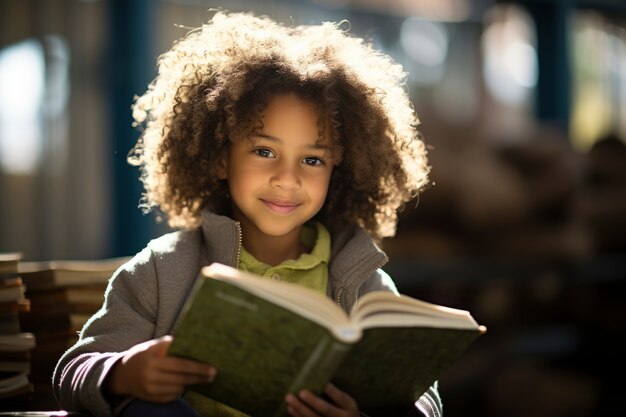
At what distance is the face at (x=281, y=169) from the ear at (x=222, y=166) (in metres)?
0.07

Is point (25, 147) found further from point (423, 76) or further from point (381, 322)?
point (381, 322)

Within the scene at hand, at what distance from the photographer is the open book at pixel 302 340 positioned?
3.85 ft

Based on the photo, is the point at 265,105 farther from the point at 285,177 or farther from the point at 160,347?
the point at 160,347

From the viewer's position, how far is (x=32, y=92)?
143 inches

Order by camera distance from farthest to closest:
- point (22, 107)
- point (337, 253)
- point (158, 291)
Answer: point (22, 107), point (337, 253), point (158, 291)

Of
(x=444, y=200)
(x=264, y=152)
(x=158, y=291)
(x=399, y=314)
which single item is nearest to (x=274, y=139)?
(x=264, y=152)

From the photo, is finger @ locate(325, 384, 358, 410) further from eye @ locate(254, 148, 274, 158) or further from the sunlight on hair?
the sunlight on hair

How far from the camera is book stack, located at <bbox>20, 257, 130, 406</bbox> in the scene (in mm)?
1807

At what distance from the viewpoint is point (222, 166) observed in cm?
182

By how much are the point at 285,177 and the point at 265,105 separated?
6.0 inches

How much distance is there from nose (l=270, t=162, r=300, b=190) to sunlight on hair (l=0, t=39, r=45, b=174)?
2.23 m

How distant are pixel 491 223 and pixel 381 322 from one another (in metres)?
2.62

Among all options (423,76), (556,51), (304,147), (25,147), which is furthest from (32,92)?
(556,51)

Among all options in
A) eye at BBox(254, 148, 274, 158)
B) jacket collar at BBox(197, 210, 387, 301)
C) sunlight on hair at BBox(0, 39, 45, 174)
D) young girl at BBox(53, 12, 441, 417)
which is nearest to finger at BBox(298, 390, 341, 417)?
young girl at BBox(53, 12, 441, 417)
